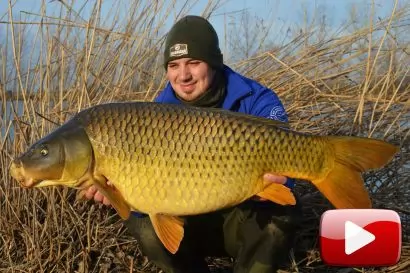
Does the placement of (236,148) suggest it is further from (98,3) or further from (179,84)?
(98,3)

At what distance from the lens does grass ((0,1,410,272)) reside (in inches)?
94.3

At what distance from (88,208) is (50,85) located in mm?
594

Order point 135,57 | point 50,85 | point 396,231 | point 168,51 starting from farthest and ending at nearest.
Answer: point 135,57 → point 50,85 → point 168,51 → point 396,231

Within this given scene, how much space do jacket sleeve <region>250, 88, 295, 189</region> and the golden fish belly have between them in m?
0.37

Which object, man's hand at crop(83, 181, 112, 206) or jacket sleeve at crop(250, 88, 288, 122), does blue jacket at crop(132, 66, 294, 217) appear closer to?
jacket sleeve at crop(250, 88, 288, 122)

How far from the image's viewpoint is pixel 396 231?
4.73ft

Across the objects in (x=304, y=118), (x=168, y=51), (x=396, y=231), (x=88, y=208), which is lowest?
(x=88, y=208)

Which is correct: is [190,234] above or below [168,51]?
below

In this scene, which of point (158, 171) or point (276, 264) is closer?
point (158, 171)

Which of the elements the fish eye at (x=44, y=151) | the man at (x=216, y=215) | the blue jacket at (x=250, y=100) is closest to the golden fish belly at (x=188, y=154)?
the fish eye at (x=44, y=151)

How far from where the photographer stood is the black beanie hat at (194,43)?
2170 millimetres

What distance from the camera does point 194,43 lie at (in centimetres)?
218

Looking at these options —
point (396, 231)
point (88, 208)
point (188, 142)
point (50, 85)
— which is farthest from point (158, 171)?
point (50, 85)

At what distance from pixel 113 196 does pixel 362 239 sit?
0.69m
